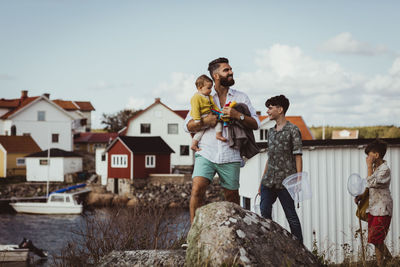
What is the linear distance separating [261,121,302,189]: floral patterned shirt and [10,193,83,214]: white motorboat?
133 feet

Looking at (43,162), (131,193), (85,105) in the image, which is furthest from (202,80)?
(85,105)

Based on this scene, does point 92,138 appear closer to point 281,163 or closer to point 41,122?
point 41,122

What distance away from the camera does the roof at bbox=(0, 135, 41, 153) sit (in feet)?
176

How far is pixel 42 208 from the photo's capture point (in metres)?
45.5

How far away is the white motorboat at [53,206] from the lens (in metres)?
45.0

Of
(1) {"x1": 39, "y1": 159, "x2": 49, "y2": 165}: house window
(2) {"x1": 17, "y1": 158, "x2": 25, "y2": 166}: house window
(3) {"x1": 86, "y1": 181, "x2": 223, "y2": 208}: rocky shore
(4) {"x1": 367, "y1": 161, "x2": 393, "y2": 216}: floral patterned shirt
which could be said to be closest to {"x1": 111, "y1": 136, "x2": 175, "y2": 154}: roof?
(3) {"x1": 86, "y1": 181, "x2": 223, "y2": 208}: rocky shore

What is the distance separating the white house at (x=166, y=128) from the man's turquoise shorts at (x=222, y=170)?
5067 cm

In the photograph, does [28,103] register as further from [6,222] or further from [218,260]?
[218,260]

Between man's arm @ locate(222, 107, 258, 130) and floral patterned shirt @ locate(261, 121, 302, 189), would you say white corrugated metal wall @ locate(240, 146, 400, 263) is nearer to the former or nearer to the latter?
floral patterned shirt @ locate(261, 121, 302, 189)

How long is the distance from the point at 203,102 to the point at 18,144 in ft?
175

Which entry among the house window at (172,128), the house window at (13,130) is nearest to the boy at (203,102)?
the house window at (172,128)

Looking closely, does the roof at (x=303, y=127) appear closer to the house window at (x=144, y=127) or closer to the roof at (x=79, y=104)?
the house window at (x=144, y=127)

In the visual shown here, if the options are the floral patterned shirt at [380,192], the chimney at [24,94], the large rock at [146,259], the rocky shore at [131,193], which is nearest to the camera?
the large rock at [146,259]

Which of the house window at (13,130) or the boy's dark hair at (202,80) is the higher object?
the house window at (13,130)
